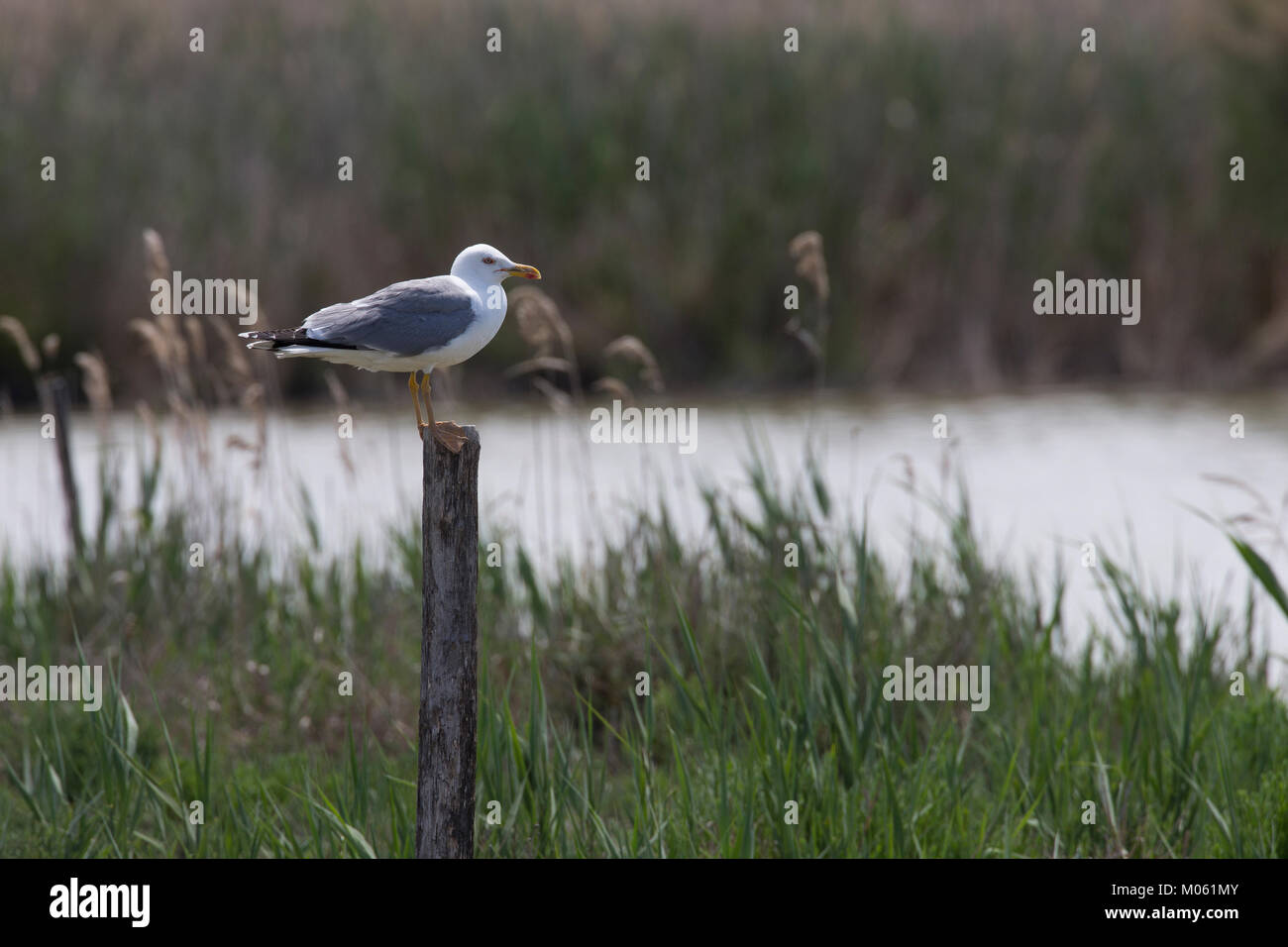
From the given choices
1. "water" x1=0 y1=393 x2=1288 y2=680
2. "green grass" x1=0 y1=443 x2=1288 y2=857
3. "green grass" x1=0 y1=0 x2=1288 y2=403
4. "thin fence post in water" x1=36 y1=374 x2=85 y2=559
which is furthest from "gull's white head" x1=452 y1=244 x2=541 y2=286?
"green grass" x1=0 y1=0 x2=1288 y2=403

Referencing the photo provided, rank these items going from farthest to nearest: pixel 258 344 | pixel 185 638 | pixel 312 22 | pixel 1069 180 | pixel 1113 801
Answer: pixel 312 22, pixel 1069 180, pixel 185 638, pixel 1113 801, pixel 258 344

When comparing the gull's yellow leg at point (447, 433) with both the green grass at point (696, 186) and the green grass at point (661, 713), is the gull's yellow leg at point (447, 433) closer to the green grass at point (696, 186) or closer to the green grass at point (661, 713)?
the green grass at point (661, 713)

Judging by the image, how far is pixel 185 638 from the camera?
6.34 m

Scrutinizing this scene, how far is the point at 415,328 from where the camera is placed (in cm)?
343

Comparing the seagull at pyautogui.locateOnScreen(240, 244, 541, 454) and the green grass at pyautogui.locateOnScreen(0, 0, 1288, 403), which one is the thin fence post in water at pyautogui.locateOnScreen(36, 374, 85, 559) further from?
the green grass at pyautogui.locateOnScreen(0, 0, 1288, 403)

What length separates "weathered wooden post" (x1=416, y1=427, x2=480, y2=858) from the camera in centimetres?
358

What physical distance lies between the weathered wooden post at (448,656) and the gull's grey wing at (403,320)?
25cm

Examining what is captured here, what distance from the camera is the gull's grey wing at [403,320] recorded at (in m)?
3.40

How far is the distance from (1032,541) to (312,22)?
28.7 ft

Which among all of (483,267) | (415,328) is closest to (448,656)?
(415,328)

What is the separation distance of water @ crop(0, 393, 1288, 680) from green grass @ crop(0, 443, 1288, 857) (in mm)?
657

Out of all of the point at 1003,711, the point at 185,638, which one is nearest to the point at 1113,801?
the point at 1003,711

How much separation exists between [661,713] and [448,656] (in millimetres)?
2004

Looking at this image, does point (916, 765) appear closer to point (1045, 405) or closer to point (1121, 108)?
point (1045, 405)
